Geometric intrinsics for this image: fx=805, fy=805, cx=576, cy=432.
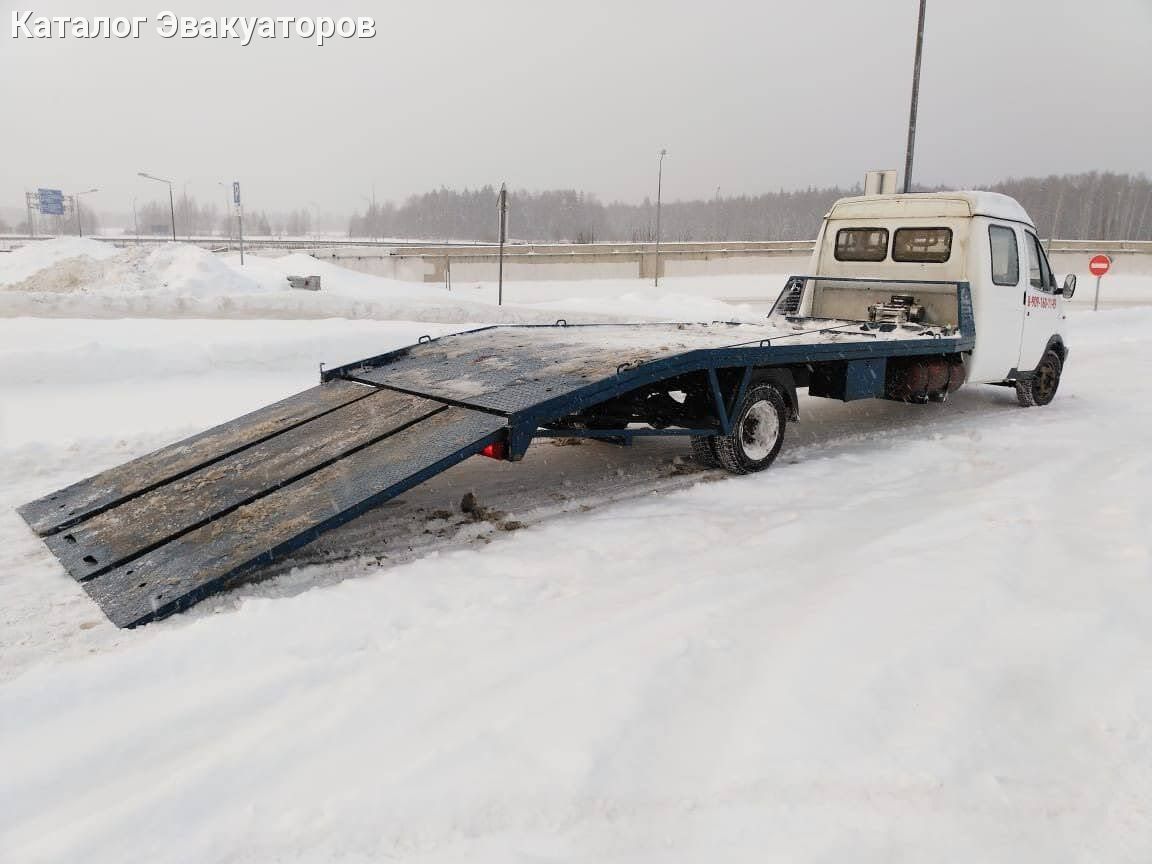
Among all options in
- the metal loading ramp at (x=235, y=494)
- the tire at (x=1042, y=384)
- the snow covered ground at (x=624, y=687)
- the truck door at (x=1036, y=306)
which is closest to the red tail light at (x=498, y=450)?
the metal loading ramp at (x=235, y=494)

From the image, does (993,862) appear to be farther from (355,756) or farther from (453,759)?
(355,756)

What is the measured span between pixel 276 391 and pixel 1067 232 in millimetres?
110612

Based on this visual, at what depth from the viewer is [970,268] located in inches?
321

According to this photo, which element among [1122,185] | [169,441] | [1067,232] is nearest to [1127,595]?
[169,441]

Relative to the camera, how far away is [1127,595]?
156 inches

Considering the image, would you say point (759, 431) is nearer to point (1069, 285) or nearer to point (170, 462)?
point (170, 462)

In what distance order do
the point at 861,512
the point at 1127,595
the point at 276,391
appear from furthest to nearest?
the point at 276,391
the point at 861,512
the point at 1127,595

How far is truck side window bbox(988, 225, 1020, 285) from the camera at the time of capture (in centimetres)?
837

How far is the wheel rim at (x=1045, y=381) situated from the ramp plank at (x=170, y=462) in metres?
7.87

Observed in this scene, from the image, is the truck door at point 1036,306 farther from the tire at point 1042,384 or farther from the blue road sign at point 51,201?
the blue road sign at point 51,201

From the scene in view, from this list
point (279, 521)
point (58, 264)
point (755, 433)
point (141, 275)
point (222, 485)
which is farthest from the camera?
point (58, 264)

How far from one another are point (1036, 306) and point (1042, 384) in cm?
108

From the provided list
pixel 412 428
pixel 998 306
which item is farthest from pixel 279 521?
pixel 998 306

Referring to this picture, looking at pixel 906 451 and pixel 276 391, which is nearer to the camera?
pixel 906 451
